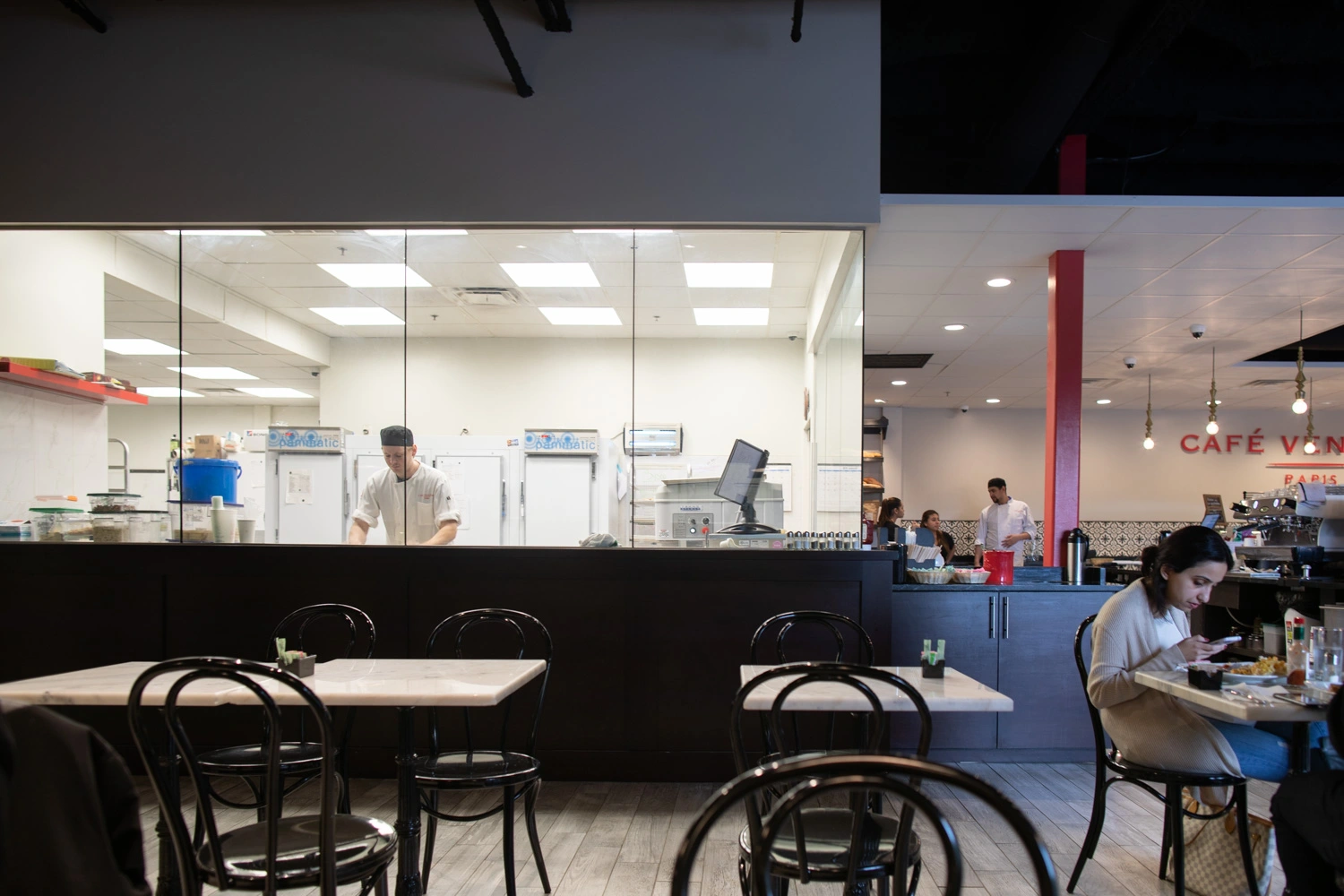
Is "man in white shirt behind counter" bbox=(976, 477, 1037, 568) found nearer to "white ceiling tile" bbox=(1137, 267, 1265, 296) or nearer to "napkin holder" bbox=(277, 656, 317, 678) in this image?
"white ceiling tile" bbox=(1137, 267, 1265, 296)

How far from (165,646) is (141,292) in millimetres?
1957

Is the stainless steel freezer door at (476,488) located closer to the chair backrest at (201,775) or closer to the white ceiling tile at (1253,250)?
the chair backrest at (201,775)

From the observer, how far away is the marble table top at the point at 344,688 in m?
2.56

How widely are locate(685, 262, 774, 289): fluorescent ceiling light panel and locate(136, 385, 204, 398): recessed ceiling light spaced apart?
2878 mm

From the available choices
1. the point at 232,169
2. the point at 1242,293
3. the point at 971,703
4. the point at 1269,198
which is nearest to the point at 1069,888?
the point at 971,703

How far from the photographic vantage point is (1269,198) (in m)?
4.98

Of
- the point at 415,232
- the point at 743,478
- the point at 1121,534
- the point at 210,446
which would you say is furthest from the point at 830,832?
the point at 1121,534

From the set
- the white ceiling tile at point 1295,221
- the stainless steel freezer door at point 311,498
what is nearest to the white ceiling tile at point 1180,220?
the white ceiling tile at point 1295,221

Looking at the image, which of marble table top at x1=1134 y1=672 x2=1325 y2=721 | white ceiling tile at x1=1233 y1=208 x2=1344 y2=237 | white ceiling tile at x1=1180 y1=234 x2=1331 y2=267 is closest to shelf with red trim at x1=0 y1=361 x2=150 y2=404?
marble table top at x1=1134 y1=672 x2=1325 y2=721

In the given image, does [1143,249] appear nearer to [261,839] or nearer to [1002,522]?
[1002,522]

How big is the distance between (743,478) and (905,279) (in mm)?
2581

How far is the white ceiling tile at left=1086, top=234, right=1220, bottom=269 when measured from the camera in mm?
5559

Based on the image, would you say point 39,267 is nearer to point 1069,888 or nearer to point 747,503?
point 747,503

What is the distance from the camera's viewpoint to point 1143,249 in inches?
228
